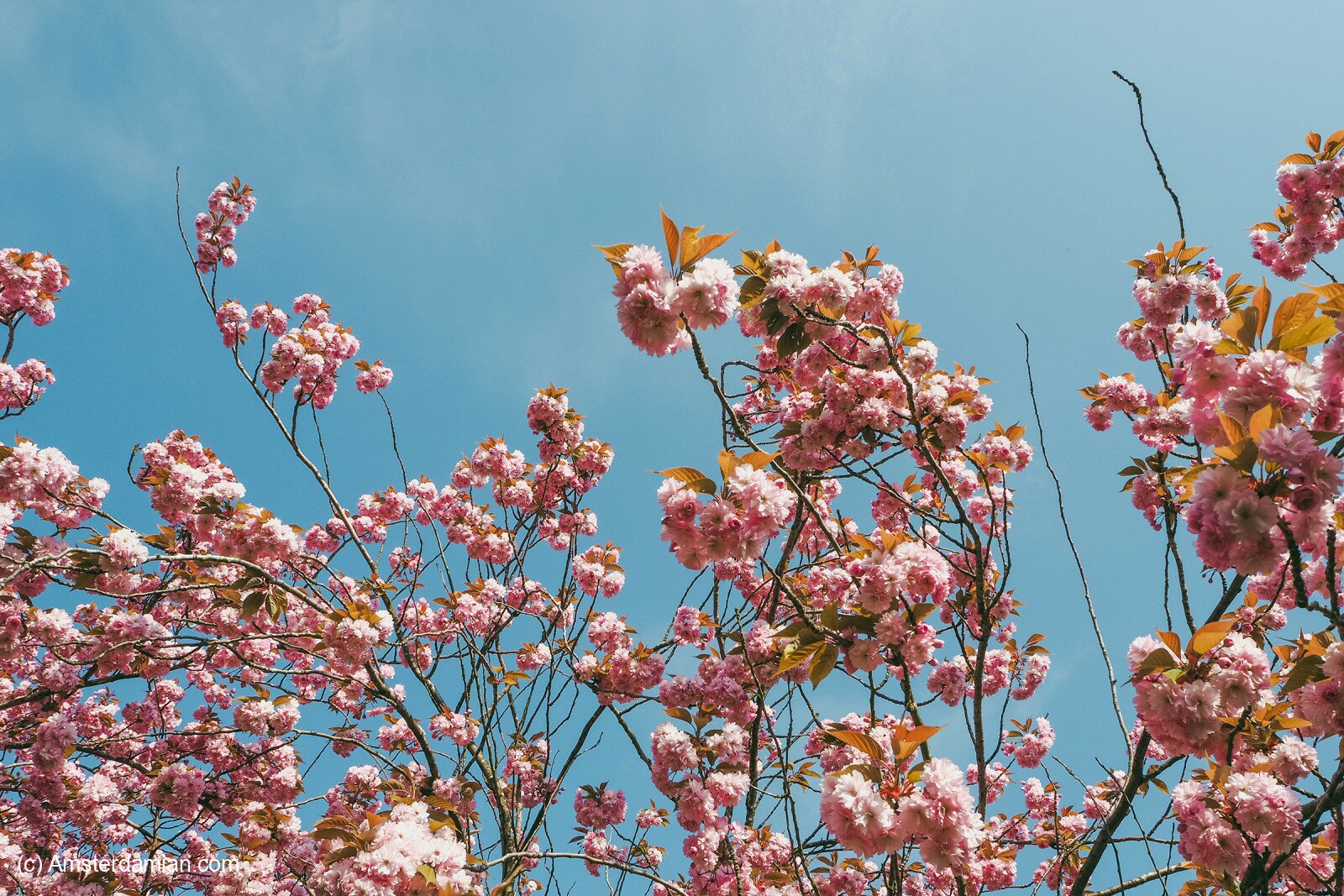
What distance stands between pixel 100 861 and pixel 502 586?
3.76 metres

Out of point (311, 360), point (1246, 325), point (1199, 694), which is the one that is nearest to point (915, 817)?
point (1199, 694)

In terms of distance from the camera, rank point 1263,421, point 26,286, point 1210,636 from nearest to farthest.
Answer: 1. point 1263,421
2. point 1210,636
3. point 26,286

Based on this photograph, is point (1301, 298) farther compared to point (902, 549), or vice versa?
point (902, 549)

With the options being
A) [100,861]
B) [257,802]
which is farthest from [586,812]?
[100,861]

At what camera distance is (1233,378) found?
2068mm

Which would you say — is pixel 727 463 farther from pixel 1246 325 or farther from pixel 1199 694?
pixel 1246 325

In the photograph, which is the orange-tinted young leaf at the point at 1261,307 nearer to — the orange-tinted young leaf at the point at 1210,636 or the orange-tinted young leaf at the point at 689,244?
the orange-tinted young leaf at the point at 1210,636

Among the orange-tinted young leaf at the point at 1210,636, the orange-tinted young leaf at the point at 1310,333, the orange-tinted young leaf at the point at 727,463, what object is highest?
the orange-tinted young leaf at the point at 1310,333

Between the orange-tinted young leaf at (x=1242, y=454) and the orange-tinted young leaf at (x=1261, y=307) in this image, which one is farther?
the orange-tinted young leaf at (x=1261, y=307)

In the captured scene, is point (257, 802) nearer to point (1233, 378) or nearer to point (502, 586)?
point (502, 586)

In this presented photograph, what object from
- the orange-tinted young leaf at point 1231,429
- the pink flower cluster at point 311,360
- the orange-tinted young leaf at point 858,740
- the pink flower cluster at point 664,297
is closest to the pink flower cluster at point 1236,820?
the orange-tinted young leaf at point 858,740

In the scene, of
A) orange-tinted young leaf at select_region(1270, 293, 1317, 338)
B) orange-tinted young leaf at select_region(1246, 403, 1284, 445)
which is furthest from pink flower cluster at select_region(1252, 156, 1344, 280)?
orange-tinted young leaf at select_region(1246, 403, 1284, 445)

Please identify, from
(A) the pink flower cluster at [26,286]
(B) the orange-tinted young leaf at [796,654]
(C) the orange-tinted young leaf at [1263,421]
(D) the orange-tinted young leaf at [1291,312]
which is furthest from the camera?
(A) the pink flower cluster at [26,286]

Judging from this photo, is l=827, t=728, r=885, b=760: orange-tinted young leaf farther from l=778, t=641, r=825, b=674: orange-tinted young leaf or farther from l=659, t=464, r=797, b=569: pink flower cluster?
l=659, t=464, r=797, b=569: pink flower cluster
